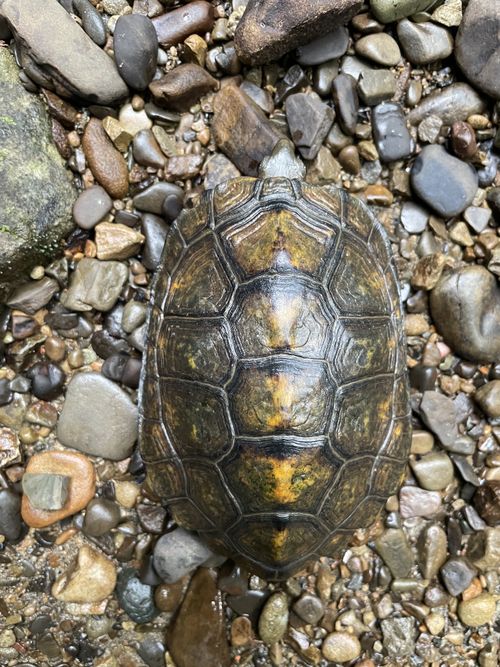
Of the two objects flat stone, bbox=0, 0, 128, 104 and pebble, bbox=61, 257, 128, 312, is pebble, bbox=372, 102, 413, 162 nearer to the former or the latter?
flat stone, bbox=0, 0, 128, 104

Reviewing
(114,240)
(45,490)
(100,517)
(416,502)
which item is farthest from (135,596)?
(114,240)

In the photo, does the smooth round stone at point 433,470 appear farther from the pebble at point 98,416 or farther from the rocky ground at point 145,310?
the pebble at point 98,416

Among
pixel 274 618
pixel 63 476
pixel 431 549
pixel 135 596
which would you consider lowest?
pixel 431 549

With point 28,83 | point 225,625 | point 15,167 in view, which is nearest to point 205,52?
point 28,83

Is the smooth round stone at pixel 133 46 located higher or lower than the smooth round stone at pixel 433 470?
higher

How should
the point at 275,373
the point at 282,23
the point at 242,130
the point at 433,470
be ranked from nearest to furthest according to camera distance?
the point at 275,373 < the point at 282,23 < the point at 242,130 < the point at 433,470

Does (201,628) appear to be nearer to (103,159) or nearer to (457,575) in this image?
(457,575)

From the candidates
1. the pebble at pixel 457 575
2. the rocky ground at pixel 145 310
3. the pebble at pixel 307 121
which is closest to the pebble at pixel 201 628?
the rocky ground at pixel 145 310
